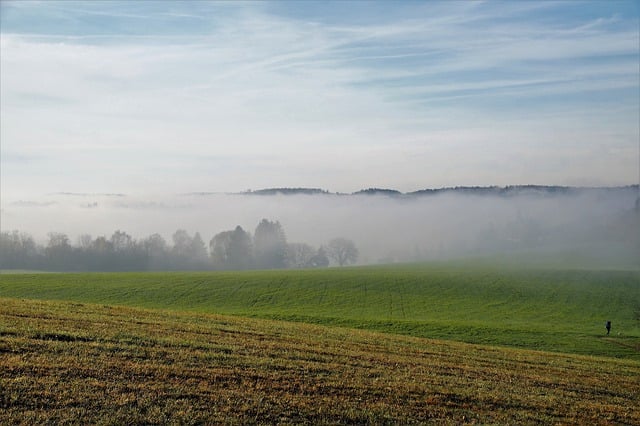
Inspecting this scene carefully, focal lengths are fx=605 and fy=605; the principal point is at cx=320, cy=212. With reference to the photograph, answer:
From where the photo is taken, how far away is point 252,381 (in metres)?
17.1

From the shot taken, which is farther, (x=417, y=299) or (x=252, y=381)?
(x=417, y=299)

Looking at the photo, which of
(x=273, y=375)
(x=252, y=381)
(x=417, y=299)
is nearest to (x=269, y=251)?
(x=417, y=299)

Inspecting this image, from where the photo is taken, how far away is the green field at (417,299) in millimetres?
49938

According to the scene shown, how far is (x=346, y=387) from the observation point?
17.6 m

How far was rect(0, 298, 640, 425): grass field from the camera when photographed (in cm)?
1404

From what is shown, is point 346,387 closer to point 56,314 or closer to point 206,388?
point 206,388

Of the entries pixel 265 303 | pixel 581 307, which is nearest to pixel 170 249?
pixel 265 303

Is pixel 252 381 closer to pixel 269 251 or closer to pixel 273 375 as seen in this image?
pixel 273 375

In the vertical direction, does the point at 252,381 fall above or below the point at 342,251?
below

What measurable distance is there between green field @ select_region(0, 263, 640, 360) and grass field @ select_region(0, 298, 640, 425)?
22287 millimetres

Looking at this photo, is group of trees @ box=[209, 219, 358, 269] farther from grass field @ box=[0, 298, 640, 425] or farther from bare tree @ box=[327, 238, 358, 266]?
grass field @ box=[0, 298, 640, 425]

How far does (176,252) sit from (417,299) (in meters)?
96.8

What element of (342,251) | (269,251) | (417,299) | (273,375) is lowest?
(417,299)

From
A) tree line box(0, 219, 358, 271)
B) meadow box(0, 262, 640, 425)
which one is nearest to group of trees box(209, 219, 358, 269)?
tree line box(0, 219, 358, 271)
